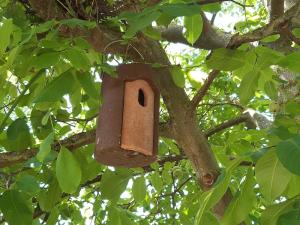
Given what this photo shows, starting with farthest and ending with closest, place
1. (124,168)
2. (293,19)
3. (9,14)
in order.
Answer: (124,168) → (9,14) → (293,19)

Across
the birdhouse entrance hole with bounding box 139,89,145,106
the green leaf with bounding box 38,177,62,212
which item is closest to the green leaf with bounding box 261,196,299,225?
the birdhouse entrance hole with bounding box 139,89,145,106

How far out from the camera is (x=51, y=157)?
1.30 meters

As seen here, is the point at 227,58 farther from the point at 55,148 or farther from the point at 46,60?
the point at 55,148

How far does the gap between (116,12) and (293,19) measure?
25.2 inches

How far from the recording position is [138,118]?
151 cm

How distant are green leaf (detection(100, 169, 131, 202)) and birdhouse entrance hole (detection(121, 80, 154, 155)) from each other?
231 mm

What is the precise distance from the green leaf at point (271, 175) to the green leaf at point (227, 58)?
369mm

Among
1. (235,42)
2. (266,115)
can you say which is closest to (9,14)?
(235,42)

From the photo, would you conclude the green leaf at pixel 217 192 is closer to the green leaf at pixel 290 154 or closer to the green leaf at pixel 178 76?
the green leaf at pixel 290 154

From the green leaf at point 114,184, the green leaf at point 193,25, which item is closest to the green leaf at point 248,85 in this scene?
the green leaf at point 193,25

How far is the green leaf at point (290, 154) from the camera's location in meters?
0.80

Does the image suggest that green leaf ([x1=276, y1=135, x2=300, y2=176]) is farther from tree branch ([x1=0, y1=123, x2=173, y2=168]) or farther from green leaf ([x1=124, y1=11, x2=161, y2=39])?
tree branch ([x1=0, y1=123, x2=173, y2=168])

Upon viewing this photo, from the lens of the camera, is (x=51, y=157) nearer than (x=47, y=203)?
Yes

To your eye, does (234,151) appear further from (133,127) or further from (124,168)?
(133,127)
